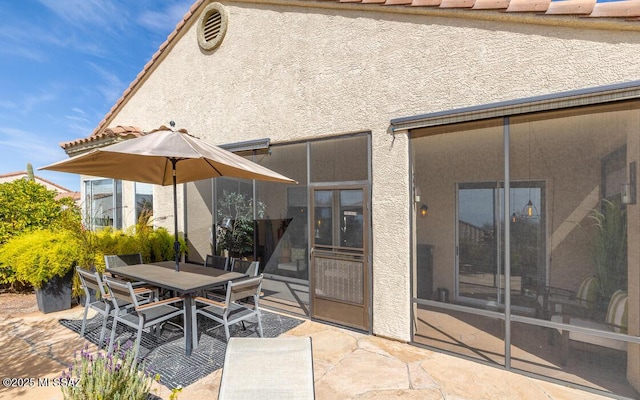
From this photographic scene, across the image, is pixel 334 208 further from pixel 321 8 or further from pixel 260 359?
pixel 321 8

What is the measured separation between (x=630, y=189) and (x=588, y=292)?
1.31 m

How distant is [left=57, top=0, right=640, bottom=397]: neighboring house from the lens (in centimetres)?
373

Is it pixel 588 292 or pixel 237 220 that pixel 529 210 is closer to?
pixel 588 292

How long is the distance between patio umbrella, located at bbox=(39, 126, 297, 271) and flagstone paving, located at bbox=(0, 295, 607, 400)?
7.12 feet

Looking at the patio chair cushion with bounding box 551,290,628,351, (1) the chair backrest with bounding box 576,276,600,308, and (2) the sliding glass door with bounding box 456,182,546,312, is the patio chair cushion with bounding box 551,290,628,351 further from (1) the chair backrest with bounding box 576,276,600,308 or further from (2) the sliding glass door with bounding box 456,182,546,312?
(2) the sliding glass door with bounding box 456,182,546,312

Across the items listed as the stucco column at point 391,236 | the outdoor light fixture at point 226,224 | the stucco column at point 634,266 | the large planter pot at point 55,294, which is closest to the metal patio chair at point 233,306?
the stucco column at point 391,236

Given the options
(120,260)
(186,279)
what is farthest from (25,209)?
(186,279)

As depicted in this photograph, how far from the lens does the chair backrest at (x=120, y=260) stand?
5754 mm

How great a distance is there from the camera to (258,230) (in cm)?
710

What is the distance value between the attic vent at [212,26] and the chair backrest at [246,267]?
17.8ft

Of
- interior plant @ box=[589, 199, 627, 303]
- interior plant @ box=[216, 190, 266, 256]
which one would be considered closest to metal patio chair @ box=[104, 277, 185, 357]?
interior plant @ box=[216, 190, 266, 256]

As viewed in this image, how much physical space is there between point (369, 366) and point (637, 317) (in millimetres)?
3175

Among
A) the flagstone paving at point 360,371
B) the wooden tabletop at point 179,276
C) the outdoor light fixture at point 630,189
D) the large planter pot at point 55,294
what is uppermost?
the outdoor light fixture at point 630,189

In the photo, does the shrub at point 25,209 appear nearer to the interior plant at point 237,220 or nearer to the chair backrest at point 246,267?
the interior plant at point 237,220
